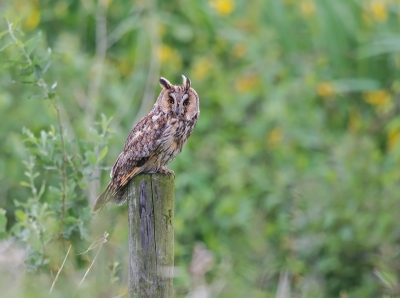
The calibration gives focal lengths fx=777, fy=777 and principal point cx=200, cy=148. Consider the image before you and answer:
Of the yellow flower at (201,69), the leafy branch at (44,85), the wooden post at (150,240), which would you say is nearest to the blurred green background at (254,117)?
the yellow flower at (201,69)

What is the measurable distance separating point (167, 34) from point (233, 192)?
1.92 m

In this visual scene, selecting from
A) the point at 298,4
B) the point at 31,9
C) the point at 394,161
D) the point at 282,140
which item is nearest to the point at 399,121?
the point at 394,161

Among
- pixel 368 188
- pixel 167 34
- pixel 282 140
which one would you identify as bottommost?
pixel 368 188

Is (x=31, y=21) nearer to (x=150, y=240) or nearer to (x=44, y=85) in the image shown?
(x=44, y=85)

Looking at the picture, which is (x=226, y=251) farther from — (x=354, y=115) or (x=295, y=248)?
(x=354, y=115)

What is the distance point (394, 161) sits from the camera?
6316mm

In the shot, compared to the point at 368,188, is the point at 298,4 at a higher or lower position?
higher

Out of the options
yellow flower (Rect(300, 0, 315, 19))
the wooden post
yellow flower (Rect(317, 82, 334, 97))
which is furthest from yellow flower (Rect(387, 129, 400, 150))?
the wooden post

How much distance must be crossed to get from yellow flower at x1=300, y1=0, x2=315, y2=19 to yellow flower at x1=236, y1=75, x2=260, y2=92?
1.10m

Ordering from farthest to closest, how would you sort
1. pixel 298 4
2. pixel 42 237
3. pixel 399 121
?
pixel 298 4 → pixel 399 121 → pixel 42 237

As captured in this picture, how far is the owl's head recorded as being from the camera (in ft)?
12.6

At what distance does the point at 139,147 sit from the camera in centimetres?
371

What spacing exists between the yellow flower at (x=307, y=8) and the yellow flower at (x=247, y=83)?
3.60ft

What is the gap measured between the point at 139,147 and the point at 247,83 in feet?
10.9
